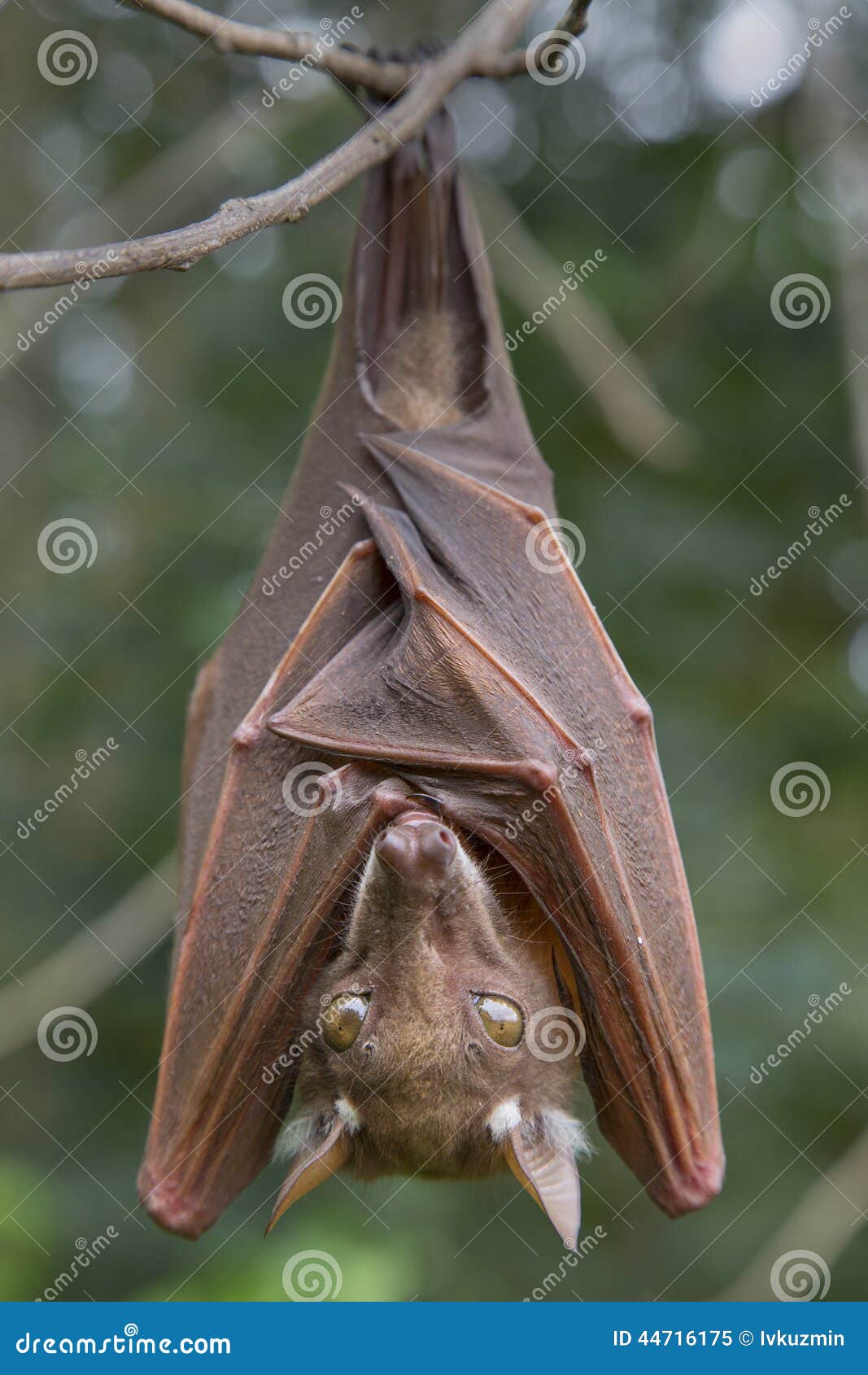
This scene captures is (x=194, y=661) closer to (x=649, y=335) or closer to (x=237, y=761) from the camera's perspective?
(x=237, y=761)

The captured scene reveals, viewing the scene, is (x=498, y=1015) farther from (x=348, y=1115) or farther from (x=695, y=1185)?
(x=695, y=1185)

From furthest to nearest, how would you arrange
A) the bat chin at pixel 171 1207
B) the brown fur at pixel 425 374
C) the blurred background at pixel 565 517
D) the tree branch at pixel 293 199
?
the blurred background at pixel 565 517 → the brown fur at pixel 425 374 → the bat chin at pixel 171 1207 → the tree branch at pixel 293 199

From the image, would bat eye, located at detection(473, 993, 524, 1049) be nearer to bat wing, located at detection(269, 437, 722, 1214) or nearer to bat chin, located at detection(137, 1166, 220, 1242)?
bat wing, located at detection(269, 437, 722, 1214)

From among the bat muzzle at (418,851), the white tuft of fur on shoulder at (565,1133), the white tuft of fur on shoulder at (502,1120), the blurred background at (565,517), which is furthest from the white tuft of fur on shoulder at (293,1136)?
the blurred background at (565,517)

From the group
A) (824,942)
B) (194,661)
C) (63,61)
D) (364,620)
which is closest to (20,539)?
(194,661)

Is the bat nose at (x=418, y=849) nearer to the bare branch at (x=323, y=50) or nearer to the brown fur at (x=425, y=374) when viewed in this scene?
the brown fur at (x=425, y=374)
